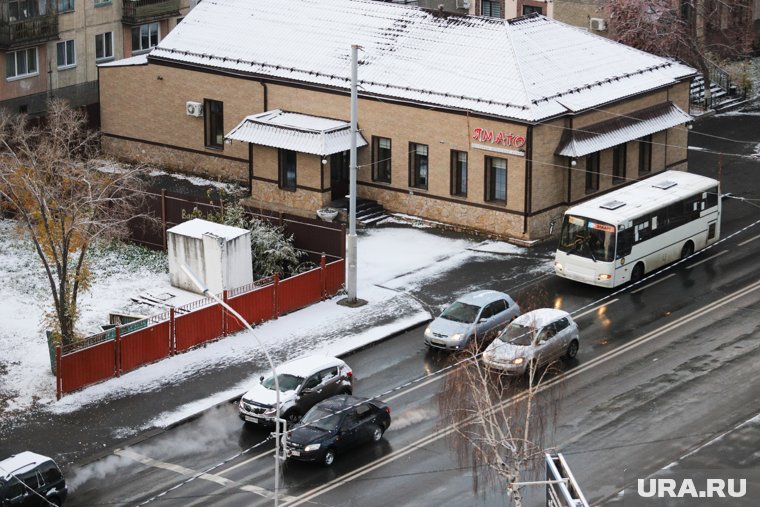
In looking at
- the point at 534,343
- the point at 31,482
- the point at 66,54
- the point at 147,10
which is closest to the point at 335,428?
the point at 534,343

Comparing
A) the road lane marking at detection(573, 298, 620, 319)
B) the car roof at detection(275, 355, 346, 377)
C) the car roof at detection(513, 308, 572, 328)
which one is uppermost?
the car roof at detection(513, 308, 572, 328)

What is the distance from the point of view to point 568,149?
185 ft

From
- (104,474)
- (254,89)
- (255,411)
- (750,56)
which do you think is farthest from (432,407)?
(750,56)

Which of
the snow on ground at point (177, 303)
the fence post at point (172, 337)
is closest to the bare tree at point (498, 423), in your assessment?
the snow on ground at point (177, 303)

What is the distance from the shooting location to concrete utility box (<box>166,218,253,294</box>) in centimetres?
5038

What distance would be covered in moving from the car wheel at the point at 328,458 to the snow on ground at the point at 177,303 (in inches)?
219

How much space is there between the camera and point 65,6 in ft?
239

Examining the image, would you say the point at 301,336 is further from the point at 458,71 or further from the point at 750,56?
the point at 750,56

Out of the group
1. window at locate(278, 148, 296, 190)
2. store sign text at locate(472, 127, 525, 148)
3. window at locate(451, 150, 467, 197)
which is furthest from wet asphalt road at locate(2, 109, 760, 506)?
window at locate(278, 148, 296, 190)

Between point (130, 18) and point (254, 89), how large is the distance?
16008mm

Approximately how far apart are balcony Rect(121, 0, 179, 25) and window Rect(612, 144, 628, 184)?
2920 centimetres

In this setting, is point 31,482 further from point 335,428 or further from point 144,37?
point 144,37

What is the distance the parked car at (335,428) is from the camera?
125 feet

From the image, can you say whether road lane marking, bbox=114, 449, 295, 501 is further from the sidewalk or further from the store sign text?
the store sign text
